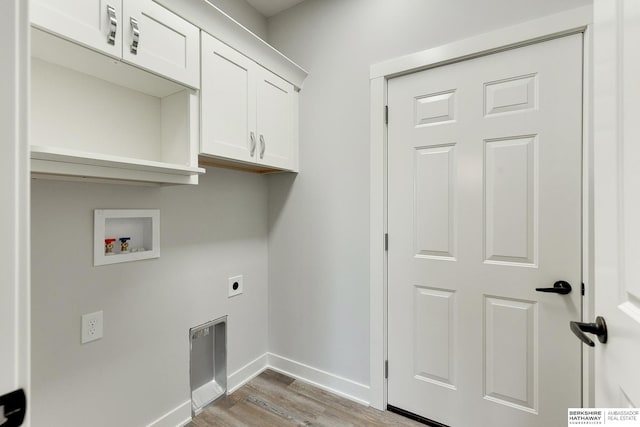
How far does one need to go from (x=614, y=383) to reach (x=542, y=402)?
3.05ft

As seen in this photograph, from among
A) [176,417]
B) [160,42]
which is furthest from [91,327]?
[160,42]

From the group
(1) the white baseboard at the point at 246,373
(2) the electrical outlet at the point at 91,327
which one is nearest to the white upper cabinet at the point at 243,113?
(2) the electrical outlet at the point at 91,327

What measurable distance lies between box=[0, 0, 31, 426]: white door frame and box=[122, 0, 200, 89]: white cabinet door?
66 cm

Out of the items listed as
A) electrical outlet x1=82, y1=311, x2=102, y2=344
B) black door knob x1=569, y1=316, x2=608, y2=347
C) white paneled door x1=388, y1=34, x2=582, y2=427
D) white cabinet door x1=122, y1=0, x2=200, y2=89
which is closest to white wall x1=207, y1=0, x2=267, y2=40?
white cabinet door x1=122, y1=0, x2=200, y2=89

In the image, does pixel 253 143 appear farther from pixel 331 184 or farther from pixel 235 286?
pixel 235 286

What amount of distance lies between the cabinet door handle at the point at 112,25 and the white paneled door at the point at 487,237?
1.37 metres

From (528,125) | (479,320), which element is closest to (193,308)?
(479,320)

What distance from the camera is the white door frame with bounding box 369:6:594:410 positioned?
1.26m

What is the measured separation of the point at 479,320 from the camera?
151cm

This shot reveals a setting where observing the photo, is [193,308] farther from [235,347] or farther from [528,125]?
[528,125]

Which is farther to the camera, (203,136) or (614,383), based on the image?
(203,136)

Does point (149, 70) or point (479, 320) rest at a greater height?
point (149, 70)

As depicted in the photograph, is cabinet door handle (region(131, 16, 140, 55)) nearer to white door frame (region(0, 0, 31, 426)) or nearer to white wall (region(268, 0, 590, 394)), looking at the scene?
white door frame (region(0, 0, 31, 426))

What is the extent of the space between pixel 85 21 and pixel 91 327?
4.09 ft
